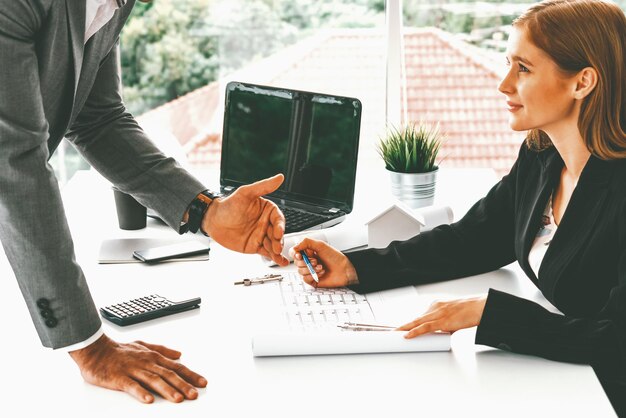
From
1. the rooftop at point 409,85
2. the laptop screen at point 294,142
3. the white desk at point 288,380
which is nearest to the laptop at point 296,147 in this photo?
the laptop screen at point 294,142

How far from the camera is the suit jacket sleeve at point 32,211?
122 centimetres

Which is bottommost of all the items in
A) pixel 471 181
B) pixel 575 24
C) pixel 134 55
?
pixel 471 181

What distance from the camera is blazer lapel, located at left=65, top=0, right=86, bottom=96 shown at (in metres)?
1.32

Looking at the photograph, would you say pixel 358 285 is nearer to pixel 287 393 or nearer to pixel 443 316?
pixel 443 316

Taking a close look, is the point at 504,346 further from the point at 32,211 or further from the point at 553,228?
the point at 32,211

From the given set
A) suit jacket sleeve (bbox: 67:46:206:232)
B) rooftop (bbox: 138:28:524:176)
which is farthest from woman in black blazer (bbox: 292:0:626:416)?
rooftop (bbox: 138:28:524:176)

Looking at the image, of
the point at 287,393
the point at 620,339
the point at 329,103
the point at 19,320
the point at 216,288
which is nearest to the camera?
the point at 287,393

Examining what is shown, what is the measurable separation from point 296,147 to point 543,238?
2.42 ft

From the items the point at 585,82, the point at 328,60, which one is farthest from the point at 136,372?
the point at 328,60

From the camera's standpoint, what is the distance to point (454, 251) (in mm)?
1692

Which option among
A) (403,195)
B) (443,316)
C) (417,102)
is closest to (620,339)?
(443,316)

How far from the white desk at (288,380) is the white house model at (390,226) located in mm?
345

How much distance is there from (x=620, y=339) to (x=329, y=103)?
40.4 inches

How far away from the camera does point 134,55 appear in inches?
137
